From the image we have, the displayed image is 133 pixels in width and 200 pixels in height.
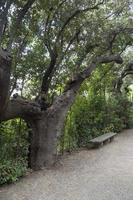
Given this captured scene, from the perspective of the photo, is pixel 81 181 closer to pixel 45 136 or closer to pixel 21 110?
pixel 45 136

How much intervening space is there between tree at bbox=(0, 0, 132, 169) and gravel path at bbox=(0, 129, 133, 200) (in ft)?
2.99

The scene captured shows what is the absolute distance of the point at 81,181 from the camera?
7.75 metres

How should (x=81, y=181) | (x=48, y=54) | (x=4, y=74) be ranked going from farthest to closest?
Answer: (x=48, y=54)
(x=81, y=181)
(x=4, y=74)

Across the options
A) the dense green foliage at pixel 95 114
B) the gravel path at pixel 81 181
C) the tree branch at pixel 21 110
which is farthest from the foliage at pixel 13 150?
the dense green foliage at pixel 95 114

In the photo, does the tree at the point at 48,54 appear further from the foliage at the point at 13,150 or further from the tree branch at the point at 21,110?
the foliage at the point at 13,150

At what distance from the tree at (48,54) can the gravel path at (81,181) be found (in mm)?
912

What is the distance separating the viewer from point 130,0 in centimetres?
1227

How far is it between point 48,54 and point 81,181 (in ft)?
14.5

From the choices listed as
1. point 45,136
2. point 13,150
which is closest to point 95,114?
point 45,136

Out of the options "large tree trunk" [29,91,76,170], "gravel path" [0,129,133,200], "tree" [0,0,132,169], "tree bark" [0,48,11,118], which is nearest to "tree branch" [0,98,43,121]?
"tree" [0,0,132,169]

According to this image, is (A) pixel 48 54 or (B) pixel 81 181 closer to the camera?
(B) pixel 81 181

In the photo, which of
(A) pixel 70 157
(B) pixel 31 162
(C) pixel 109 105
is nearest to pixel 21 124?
(B) pixel 31 162

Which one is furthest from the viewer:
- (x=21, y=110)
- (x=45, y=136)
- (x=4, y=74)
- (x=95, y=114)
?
(x=95, y=114)

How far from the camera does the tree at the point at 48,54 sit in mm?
8117
